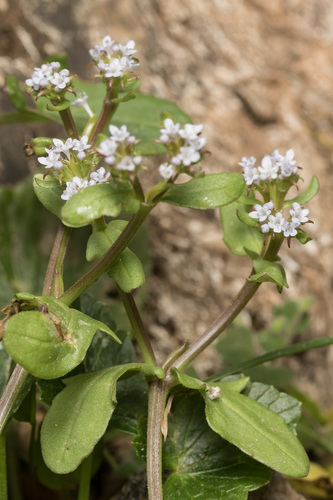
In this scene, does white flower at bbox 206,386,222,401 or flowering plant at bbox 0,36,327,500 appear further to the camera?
white flower at bbox 206,386,222,401

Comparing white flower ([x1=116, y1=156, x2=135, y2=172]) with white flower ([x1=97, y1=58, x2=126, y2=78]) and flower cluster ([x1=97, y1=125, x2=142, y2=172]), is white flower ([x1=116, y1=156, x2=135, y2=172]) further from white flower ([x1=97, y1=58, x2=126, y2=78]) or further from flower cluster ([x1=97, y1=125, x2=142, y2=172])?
white flower ([x1=97, y1=58, x2=126, y2=78])

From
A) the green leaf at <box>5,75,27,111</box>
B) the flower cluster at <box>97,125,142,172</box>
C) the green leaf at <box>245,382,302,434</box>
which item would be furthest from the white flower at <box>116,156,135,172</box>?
the green leaf at <box>5,75,27,111</box>

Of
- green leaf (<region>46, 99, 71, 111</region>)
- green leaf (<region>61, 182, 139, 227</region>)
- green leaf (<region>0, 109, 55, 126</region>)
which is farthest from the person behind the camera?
green leaf (<region>0, 109, 55, 126</region>)

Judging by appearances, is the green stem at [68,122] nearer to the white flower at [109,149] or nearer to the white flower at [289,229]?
the white flower at [109,149]

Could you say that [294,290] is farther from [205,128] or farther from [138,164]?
[138,164]

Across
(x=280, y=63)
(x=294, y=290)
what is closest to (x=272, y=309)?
(x=294, y=290)

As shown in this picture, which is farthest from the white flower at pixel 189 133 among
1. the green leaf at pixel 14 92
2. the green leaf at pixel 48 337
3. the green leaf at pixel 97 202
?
the green leaf at pixel 14 92

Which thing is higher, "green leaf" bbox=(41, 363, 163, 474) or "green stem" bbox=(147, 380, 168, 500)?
"green leaf" bbox=(41, 363, 163, 474)

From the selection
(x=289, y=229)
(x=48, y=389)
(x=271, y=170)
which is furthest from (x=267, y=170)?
(x=48, y=389)
